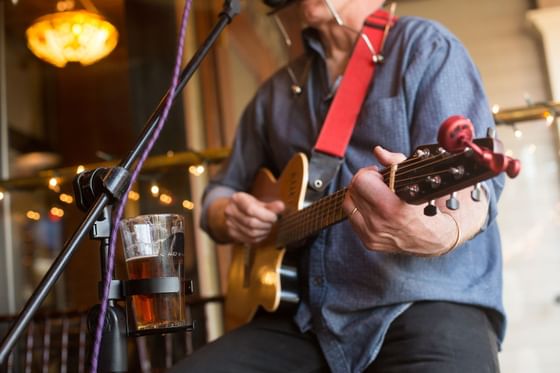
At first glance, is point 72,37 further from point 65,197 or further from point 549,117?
point 549,117

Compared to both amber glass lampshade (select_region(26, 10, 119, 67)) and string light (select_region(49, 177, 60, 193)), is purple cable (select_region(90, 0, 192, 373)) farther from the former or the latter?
amber glass lampshade (select_region(26, 10, 119, 67))

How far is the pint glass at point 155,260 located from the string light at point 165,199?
1748 mm

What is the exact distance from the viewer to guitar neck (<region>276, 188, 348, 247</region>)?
4.03 feet

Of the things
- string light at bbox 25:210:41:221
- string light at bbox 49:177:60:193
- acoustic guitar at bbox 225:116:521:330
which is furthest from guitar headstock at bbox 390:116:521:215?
string light at bbox 25:210:41:221

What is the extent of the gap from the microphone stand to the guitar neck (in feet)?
1.12

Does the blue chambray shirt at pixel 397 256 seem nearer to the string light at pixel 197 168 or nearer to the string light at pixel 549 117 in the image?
the string light at pixel 549 117

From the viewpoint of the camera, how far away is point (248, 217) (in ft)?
5.04

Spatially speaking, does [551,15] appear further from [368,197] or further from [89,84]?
[89,84]

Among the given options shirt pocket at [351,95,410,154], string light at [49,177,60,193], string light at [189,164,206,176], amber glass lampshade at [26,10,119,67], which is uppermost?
amber glass lampshade at [26,10,119,67]

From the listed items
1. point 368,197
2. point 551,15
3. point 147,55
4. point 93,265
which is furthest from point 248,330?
point 147,55

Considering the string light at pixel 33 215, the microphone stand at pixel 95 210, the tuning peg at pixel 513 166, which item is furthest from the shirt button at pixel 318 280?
the string light at pixel 33 215

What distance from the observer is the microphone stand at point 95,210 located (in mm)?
778

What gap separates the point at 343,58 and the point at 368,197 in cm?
66

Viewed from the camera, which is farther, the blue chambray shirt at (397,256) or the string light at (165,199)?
the string light at (165,199)
